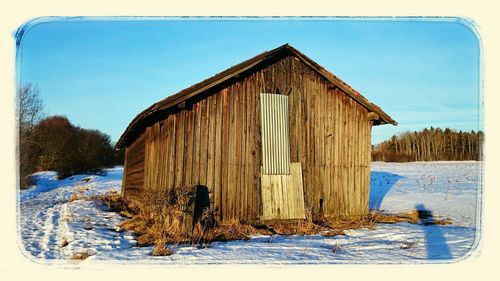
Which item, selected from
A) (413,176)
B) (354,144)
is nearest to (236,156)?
(354,144)

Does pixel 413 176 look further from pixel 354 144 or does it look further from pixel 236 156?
pixel 236 156

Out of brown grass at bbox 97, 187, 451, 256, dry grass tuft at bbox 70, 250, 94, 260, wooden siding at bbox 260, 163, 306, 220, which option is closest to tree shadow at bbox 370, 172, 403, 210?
brown grass at bbox 97, 187, 451, 256

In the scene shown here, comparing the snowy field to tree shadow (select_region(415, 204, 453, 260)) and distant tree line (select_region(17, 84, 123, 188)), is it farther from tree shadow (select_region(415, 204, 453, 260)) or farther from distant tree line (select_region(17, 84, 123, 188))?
distant tree line (select_region(17, 84, 123, 188))

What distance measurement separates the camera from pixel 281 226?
10.7 meters

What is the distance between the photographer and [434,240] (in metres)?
8.97

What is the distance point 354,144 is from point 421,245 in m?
4.67

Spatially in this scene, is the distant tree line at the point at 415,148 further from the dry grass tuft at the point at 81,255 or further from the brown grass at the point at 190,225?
the dry grass tuft at the point at 81,255

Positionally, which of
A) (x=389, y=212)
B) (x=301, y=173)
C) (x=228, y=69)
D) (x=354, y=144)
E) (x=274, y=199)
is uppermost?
(x=228, y=69)

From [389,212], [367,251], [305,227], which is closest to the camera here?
[367,251]

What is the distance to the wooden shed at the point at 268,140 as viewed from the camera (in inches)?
419

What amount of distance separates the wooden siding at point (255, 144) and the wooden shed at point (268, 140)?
0.10 feet

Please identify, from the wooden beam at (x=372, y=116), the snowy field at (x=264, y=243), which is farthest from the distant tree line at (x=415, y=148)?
the wooden beam at (x=372, y=116)

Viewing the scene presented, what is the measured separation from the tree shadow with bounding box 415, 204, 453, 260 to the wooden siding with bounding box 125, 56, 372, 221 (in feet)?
6.98

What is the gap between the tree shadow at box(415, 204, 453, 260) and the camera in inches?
291
